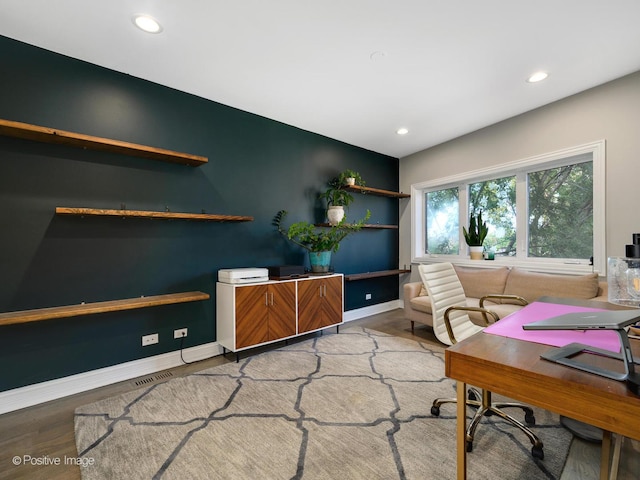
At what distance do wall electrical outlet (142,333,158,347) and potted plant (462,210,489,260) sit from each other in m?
3.96

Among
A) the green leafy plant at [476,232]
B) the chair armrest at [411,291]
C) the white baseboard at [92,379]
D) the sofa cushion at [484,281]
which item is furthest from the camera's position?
the green leafy plant at [476,232]

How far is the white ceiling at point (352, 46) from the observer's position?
196 cm

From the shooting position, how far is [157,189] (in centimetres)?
279

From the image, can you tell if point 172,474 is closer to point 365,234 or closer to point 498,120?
point 365,234

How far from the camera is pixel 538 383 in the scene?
35.3 inches

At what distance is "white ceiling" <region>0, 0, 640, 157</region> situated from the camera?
6.41 feet

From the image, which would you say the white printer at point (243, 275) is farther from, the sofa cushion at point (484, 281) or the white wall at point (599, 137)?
the white wall at point (599, 137)

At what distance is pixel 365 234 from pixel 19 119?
3.96m

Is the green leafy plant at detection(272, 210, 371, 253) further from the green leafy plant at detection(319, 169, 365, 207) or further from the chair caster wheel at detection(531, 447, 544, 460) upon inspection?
the chair caster wheel at detection(531, 447, 544, 460)

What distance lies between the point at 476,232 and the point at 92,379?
14.9 feet

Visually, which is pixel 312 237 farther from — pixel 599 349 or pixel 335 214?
pixel 599 349

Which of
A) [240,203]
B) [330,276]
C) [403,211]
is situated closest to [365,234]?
[403,211]

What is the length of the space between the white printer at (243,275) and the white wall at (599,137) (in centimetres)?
320

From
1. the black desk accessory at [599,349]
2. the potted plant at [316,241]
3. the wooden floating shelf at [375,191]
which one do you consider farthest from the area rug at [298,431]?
the wooden floating shelf at [375,191]
